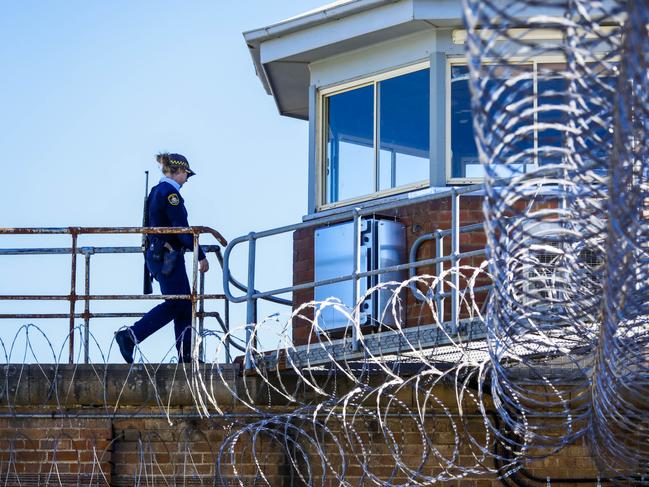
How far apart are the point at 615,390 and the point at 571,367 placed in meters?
2.99

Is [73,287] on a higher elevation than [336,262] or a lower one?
lower

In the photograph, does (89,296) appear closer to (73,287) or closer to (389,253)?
(73,287)

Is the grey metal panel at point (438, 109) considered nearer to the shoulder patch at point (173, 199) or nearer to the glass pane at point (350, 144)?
the glass pane at point (350, 144)

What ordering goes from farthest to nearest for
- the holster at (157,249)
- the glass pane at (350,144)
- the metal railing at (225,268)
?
the glass pane at (350,144)
the holster at (157,249)
the metal railing at (225,268)

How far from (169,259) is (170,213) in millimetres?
363

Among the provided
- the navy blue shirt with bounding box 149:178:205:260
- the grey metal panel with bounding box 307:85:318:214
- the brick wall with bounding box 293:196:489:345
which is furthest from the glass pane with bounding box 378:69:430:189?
the navy blue shirt with bounding box 149:178:205:260

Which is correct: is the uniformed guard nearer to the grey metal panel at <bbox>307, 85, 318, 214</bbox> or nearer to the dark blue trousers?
the dark blue trousers

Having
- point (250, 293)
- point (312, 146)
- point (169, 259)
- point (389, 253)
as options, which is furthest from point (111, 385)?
point (312, 146)

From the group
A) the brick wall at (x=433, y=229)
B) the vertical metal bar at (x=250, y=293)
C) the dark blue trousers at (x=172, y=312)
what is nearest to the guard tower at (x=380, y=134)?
the brick wall at (x=433, y=229)

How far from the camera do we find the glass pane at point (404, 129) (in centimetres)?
1199

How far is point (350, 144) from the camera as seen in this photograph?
12570mm

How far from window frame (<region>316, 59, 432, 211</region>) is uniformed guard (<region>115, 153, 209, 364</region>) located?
1192mm

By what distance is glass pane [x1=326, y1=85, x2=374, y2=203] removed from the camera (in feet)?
40.4

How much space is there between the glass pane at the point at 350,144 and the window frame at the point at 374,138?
35mm
